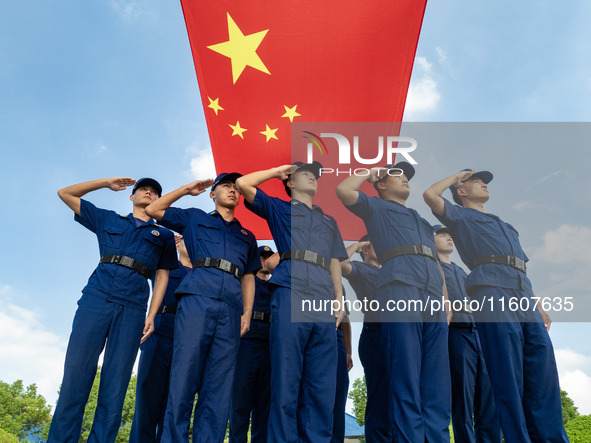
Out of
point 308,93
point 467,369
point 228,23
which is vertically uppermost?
point 228,23

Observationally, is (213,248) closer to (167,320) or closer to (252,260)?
(252,260)

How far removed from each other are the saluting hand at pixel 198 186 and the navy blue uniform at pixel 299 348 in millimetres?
627

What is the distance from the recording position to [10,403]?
20.2 metres

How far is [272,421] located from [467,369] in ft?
7.87

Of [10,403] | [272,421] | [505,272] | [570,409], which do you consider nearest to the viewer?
[272,421]

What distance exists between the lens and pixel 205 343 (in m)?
3.35

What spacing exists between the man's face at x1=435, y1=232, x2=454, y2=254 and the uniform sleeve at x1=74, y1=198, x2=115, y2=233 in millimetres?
3945

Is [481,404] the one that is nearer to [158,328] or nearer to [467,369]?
[467,369]

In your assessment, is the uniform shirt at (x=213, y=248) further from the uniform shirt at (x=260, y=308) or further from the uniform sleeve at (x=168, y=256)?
the uniform shirt at (x=260, y=308)

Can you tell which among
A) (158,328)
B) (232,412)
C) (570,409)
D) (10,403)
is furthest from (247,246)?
(570,409)

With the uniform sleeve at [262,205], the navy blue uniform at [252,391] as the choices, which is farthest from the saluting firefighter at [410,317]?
the navy blue uniform at [252,391]

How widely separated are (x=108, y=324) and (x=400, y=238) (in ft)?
8.69

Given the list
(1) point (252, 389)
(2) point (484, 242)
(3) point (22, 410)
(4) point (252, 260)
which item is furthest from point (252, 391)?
(3) point (22, 410)

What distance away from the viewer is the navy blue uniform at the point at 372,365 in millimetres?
4172
